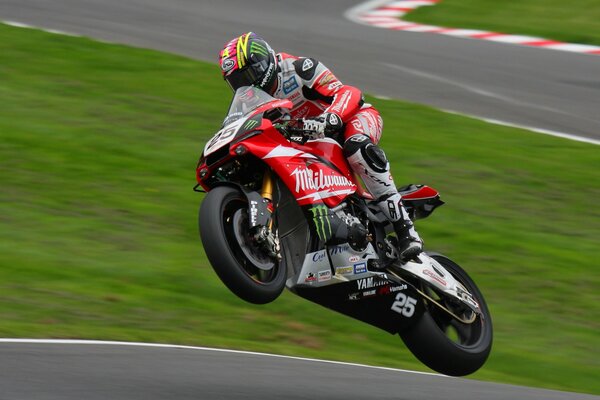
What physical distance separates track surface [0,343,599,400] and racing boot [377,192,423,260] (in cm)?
86

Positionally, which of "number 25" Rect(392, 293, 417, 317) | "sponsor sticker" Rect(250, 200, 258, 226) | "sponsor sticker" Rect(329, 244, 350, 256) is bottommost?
"number 25" Rect(392, 293, 417, 317)

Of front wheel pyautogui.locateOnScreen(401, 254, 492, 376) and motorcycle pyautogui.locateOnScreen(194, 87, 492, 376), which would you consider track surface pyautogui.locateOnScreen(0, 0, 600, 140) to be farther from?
motorcycle pyautogui.locateOnScreen(194, 87, 492, 376)

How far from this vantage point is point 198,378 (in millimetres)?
6586

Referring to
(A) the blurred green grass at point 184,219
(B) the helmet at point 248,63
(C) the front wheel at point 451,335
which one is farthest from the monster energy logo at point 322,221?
(A) the blurred green grass at point 184,219

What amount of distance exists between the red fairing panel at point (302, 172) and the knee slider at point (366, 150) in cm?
26

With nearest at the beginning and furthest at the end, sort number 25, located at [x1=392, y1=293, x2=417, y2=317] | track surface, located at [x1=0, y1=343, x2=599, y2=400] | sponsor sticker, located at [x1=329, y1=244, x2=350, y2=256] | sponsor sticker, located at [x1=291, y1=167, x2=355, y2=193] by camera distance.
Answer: track surface, located at [x1=0, y1=343, x2=599, y2=400], sponsor sticker, located at [x1=291, y1=167, x2=355, y2=193], sponsor sticker, located at [x1=329, y1=244, x2=350, y2=256], number 25, located at [x1=392, y1=293, x2=417, y2=317]

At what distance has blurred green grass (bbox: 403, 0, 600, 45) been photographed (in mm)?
19078

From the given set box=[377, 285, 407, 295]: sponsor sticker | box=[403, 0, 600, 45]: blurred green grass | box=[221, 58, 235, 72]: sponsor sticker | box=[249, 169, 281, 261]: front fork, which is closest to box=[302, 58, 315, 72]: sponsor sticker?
box=[221, 58, 235, 72]: sponsor sticker

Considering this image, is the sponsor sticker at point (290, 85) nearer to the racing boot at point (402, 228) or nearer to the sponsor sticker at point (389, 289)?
the racing boot at point (402, 228)

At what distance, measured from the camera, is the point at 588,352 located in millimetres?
9289

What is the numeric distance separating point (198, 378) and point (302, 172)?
1373 mm

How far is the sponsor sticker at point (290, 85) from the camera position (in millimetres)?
7273

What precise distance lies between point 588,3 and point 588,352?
13278mm

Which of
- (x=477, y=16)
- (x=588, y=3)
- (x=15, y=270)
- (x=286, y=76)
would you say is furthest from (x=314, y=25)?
(x=286, y=76)
